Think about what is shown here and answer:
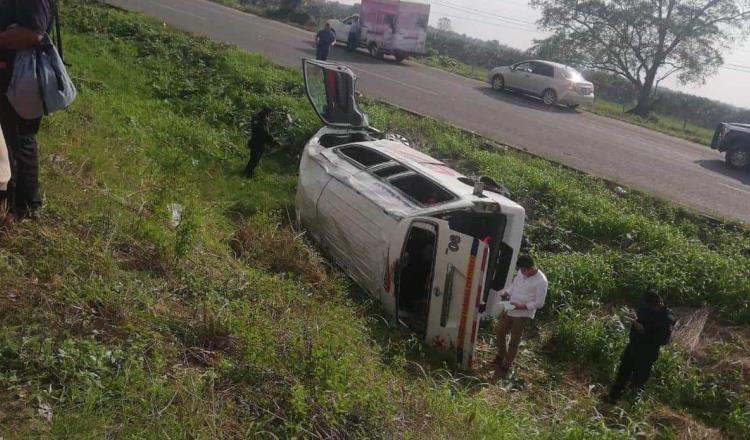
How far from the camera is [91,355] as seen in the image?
11.7ft

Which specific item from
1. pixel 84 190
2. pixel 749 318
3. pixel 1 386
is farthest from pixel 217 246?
pixel 749 318

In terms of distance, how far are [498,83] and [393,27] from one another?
16.5 feet

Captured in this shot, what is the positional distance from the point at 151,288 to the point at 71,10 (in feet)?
52.9

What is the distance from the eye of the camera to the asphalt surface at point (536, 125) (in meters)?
11.6

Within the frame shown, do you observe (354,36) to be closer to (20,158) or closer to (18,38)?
(20,158)

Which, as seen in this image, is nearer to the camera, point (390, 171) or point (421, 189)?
point (421, 189)

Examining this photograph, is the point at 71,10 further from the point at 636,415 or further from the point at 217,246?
the point at 636,415

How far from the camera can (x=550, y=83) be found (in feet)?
64.9

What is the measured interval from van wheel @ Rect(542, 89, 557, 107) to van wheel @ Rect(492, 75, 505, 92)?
1720 millimetres

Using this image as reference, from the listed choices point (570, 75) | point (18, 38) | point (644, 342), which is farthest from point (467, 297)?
point (570, 75)

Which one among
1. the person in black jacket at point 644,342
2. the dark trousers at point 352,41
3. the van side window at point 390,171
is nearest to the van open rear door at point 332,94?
the van side window at point 390,171

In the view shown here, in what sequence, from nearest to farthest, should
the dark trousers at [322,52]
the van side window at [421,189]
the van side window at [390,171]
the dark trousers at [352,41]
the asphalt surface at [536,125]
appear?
the van side window at [421,189]
the van side window at [390,171]
the asphalt surface at [536,125]
the dark trousers at [322,52]
the dark trousers at [352,41]

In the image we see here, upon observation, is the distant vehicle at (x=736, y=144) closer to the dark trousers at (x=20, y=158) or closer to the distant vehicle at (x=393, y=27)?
the distant vehicle at (x=393, y=27)

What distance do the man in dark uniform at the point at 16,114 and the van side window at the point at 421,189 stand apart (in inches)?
143
